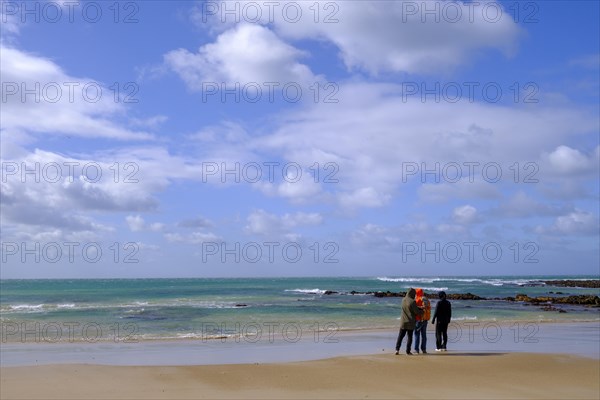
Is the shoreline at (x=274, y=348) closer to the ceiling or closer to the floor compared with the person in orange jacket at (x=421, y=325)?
closer to the floor

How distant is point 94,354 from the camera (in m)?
14.6

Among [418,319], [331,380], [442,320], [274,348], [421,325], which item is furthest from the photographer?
[274,348]

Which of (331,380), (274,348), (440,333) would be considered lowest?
(274,348)

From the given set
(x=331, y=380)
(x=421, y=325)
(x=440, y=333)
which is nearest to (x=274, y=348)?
(x=421, y=325)

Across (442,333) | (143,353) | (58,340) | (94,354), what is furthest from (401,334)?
(58,340)

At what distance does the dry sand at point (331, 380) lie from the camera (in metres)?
9.72

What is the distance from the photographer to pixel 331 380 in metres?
10.8

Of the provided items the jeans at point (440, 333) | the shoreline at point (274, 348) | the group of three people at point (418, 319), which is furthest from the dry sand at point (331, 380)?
the jeans at point (440, 333)

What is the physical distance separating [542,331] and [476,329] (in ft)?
6.95

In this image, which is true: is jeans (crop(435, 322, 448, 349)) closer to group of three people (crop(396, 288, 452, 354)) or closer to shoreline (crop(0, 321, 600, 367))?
group of three people (crop(396, 288, 452, 354))

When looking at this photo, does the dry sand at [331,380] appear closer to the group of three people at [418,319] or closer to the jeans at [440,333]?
the group of three people at [418,319]

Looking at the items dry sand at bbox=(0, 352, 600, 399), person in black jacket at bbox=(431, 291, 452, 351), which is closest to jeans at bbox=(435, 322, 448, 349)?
person in black jacket at bbox=(431, 291, 452, 351)

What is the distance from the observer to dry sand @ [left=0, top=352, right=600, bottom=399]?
9719 mm

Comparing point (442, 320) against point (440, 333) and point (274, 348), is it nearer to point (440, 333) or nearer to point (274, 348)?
point (440, 333)
